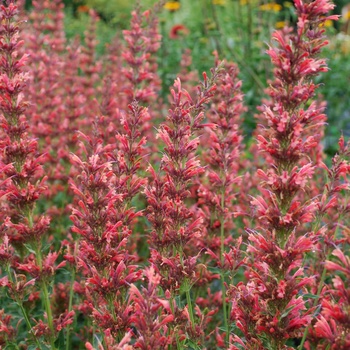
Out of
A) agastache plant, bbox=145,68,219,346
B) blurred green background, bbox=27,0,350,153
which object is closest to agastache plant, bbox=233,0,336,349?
agastache plant, bbox=145,68,219,346

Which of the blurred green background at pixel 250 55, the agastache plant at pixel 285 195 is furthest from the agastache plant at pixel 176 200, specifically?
the blurred green background at pixel 250 55

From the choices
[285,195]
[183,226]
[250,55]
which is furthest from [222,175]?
[250,55]

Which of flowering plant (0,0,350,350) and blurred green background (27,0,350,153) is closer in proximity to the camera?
flowering plant (0,0,350,350)

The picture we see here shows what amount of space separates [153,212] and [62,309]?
1589 mm

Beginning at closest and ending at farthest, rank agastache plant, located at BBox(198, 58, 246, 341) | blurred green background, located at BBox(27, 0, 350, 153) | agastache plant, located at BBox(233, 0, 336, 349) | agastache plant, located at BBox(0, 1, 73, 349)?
1. agastache plant, located at BBox(233, 0, 336, 349)
2. agastache plant, located at BBox(0, 1, 73, 349)
3. agastache plant, located at BBox(198, 58, 246, 341)
4. blurred green background, located at BBox(27, 0, 350, 153)

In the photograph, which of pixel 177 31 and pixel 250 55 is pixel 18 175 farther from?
pixel 177 31

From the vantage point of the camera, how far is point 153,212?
2764 millimetres

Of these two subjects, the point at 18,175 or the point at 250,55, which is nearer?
the point at 18,175

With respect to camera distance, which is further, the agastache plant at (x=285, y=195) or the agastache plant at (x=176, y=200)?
the agastache plant at (x=176, y=200)

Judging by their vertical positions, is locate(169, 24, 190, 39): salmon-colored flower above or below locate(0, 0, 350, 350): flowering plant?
above

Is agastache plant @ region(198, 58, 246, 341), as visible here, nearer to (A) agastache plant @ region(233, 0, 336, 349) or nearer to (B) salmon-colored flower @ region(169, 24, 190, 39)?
(A) agastache plant @ region(233, 0, 336, 349)

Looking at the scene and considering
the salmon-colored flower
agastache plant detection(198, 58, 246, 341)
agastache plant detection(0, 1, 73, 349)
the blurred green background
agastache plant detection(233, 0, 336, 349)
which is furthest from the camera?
the salmon-colored flower

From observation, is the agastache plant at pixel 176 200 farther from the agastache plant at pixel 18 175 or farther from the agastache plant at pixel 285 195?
the agastache plant at pixel 18 175

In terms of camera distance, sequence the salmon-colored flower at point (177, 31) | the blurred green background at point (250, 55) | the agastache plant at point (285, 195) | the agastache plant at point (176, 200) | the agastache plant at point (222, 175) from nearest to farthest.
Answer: the agastache plant at point (285, 195)
the agastache plant at point (176, 200)
the agastache plant at point (222, 175)
the blurred green background at point (250, 55)
the salmon-colored flower at point (177, 31)
